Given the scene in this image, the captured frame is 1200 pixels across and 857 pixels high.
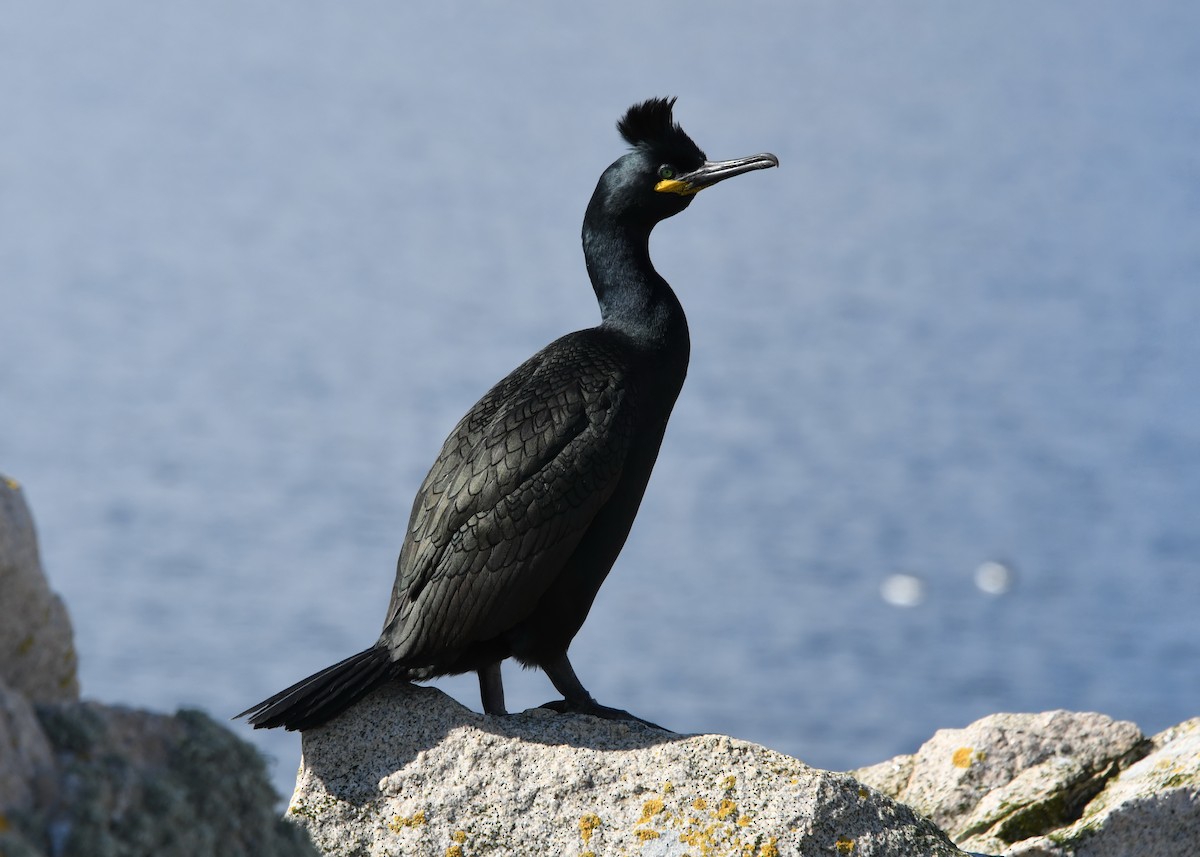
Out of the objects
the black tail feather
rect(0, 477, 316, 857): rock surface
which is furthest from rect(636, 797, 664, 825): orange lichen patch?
rect(0, 477, 316, 857): rock surface

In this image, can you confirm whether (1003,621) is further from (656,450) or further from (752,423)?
(656,450)

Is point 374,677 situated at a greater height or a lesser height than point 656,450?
lesser

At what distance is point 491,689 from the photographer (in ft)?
17.4

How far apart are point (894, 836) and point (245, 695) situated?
2947 centimetres

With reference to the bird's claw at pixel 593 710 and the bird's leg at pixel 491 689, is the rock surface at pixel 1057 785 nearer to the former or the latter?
the bird's claw at pixel 593 710

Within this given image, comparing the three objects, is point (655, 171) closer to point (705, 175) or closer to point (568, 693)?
point (705, 175)

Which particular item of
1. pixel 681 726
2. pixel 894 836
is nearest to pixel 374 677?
pixel 894 836

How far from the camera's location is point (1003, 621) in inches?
1523

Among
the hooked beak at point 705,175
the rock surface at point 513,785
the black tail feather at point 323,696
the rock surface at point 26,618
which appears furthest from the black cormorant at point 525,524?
the rock surface at point 26,618

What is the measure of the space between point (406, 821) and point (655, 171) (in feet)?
8.18

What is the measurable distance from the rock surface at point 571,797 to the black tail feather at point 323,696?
0.09 metres

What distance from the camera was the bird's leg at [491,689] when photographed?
5.29 m

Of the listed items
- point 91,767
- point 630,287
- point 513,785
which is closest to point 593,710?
point 513,785

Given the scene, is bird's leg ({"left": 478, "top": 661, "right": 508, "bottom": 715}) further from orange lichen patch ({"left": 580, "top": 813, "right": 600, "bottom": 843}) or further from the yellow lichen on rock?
the yellow lichen on rock
